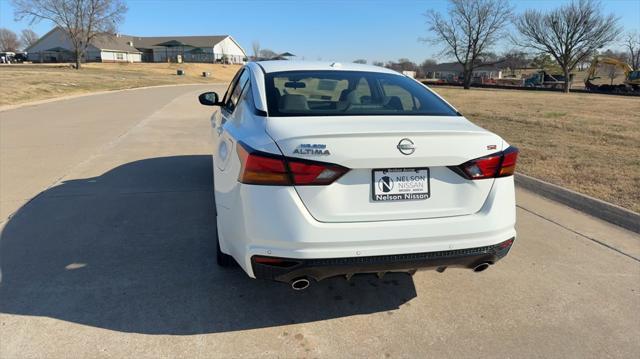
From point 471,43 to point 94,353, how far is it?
6902cm

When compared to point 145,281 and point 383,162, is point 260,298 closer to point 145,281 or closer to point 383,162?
point 145,281

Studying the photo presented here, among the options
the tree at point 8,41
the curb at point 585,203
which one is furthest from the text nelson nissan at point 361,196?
the tree at point 8,41

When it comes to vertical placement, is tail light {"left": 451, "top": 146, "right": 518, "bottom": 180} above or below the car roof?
below

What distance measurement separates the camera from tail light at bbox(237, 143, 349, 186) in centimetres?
255

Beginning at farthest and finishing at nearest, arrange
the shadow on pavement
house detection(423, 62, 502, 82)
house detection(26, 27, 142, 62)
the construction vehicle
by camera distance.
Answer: house detection(423, 62, 502, 82)
house detection(26, 27, 142, 62)
the construction vehicle
the shadow on pavement

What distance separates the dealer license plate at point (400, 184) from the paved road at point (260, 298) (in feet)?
2.97

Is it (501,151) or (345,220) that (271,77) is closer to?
(345,220)

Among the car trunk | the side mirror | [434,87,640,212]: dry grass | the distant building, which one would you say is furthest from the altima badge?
the distant building

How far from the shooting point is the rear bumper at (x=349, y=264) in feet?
8.67

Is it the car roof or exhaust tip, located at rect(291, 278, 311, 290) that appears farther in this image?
the car roof

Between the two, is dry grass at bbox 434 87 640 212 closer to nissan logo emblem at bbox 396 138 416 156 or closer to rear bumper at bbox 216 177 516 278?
rear bumper at bbox 216 177 516 278

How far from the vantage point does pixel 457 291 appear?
11.7 feet

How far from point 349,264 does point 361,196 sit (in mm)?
387

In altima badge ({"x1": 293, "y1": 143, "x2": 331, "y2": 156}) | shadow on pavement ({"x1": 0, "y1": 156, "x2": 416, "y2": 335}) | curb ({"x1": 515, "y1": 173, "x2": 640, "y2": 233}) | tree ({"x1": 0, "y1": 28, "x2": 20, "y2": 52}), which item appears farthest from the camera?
tree ({"x1": 0, "y1": 28, "x2": 20, "y2": 52})
